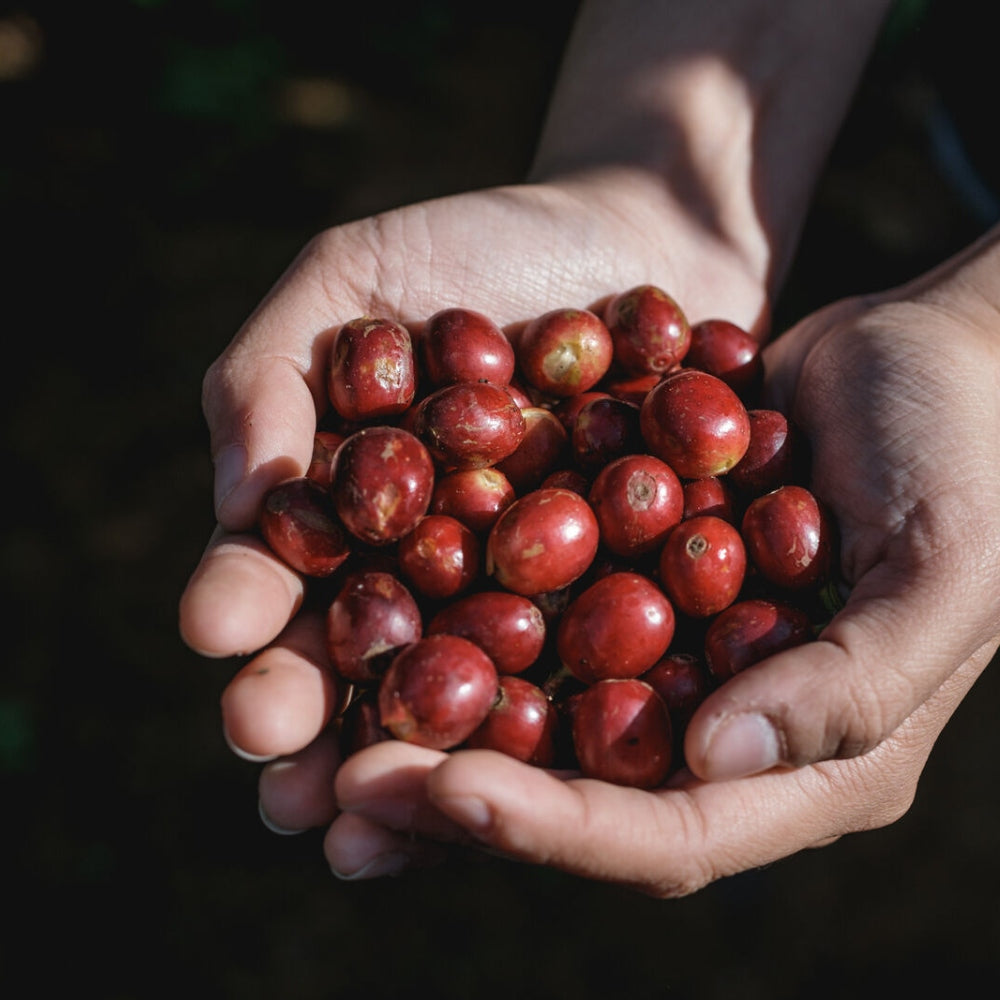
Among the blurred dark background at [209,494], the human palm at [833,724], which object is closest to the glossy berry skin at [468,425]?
Answer: the human palm at [833,724]

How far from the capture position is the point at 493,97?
820 cm

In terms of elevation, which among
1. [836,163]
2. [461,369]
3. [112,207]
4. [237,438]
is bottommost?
[112,207]

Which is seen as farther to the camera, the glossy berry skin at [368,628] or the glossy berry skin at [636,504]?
the glossy berry skin at [636,504]

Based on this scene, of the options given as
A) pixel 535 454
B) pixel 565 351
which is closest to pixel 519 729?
pixel 535 454

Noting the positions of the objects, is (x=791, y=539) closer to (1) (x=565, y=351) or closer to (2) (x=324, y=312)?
(1) (x=565, y=351)

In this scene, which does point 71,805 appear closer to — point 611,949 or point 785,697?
point 611,949

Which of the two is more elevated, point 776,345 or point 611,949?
point 776,345

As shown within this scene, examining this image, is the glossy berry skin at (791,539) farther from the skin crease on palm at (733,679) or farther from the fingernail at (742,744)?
the fingernail at (742,744)

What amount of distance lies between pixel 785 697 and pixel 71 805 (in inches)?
146

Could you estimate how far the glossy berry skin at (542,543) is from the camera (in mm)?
3227

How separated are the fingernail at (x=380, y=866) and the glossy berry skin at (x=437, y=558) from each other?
85cm

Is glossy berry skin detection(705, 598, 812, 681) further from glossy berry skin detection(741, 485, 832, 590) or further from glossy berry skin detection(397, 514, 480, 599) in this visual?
glossy berry skin detection(397, 514, 480, 599)

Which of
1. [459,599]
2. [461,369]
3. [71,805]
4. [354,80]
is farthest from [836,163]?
[71,805]

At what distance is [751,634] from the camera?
306cm
